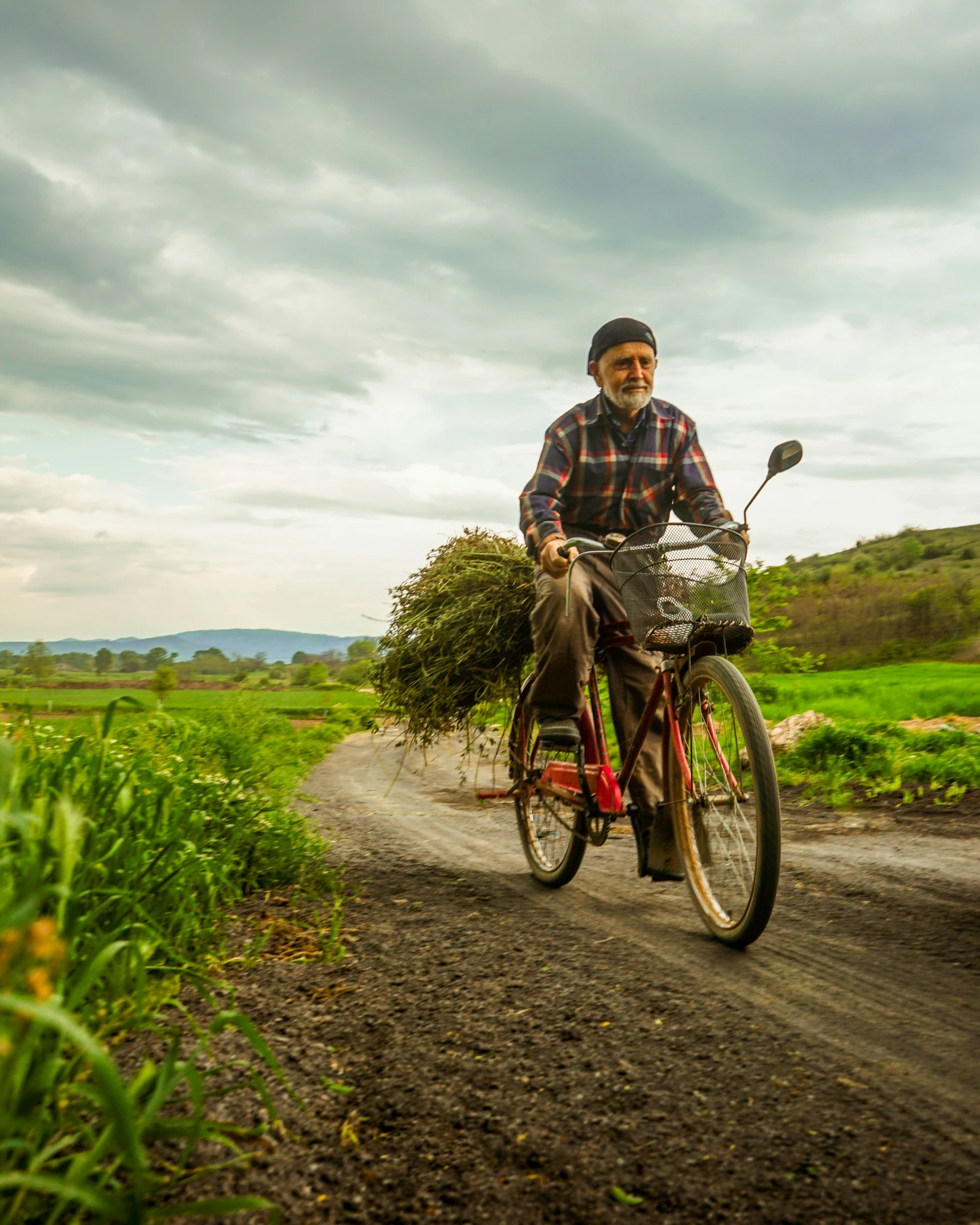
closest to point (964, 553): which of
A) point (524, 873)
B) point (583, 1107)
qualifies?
point (524, 873)

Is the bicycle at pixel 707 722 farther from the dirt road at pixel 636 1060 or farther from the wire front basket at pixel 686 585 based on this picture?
the dirt road at pixel 636 1060

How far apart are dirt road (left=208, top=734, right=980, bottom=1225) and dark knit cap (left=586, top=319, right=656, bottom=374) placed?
7.86ft

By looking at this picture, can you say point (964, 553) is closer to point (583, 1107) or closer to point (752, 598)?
point (752, 598)

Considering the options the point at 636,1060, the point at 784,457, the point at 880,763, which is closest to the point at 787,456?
the point at 784,457

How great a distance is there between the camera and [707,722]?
9.98 feet

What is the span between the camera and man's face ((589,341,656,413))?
12.3 feet

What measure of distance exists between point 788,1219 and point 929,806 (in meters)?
5.13

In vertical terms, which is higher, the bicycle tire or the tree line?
the tree line

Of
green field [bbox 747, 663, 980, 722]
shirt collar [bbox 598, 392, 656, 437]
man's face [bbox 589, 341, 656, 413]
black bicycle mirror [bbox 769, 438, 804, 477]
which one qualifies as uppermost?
man's face [bbox 589, 341, 656, 413]

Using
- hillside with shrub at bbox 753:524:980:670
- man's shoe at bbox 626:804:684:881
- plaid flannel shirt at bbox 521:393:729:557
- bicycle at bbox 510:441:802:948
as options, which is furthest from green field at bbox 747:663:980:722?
bicycle at bbox 510:441:802:948

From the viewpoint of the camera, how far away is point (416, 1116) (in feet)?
5.56

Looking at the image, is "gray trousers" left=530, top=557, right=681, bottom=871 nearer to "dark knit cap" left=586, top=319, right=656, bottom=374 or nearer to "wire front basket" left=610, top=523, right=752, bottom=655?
"wire front basket" left=610, top=523, right=752, bottom=655

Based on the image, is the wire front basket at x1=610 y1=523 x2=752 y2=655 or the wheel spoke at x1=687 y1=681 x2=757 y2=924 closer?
the wheel spoke at x1=687 y1=681 x2=757 y2=924

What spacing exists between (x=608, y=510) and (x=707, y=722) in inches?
50.0
